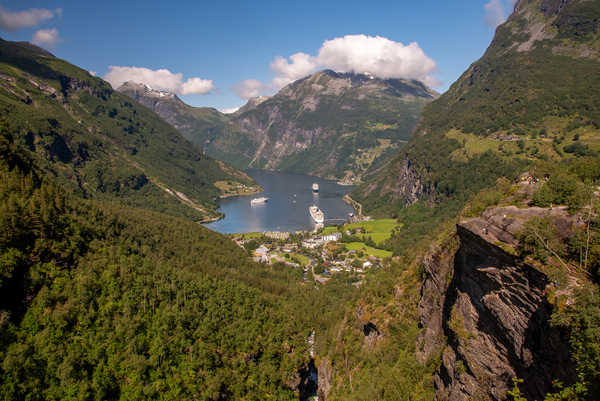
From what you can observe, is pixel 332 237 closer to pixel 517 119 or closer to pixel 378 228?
pixel 378 228

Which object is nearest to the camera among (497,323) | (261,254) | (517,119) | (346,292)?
(497,323)

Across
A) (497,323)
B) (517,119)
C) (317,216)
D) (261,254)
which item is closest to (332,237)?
(261,254)

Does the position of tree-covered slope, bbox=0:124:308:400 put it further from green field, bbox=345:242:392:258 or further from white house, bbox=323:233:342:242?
white house, bbox=323:233:342:242

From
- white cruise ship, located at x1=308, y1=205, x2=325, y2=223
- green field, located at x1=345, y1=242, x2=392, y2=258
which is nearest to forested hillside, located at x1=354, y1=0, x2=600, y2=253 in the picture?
green field, located at x1=345, y1=242, x2=392, y2=258

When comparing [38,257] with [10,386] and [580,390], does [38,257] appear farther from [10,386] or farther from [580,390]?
[580,390]

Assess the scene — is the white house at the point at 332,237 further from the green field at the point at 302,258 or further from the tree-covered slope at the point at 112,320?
the tree-covered slope at the point at 112,320

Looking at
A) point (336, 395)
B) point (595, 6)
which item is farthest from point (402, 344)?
point (595, 6)
